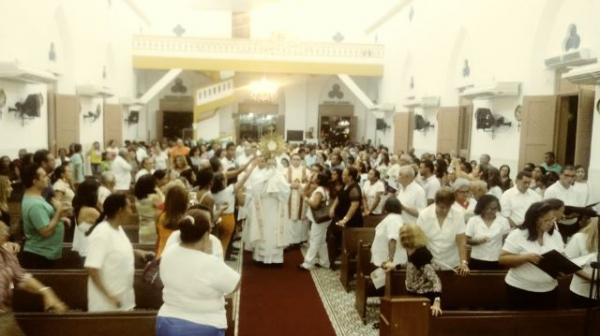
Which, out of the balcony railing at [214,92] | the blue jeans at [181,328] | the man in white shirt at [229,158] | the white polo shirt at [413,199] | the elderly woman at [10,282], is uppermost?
the balcony railing at [214,92]

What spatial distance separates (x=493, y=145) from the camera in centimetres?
1191

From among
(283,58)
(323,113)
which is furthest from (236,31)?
(323,113)

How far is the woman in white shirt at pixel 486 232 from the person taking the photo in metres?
5.30

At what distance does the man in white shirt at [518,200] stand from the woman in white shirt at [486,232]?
1513 millimetres

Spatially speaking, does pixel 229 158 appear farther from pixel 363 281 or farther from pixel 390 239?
pixel 390 239

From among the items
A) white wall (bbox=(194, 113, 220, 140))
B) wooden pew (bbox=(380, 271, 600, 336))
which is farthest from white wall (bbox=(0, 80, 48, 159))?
white wall (bbox=(194, 113, 220, 140))

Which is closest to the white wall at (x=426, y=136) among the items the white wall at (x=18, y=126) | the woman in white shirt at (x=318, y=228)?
the woman in white shirt at (x=318, y=228)

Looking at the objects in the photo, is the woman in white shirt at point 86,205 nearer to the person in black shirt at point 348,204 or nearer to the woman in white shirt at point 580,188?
the person in black shirt at point 348,204

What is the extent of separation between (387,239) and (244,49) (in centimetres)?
1498

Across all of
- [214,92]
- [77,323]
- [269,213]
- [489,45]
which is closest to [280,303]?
[269,213]

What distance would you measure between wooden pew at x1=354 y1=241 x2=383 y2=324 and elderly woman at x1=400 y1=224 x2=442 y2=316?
→ 1.56m

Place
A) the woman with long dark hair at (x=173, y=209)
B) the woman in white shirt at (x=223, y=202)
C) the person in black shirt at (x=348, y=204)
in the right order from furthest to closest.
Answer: the person in black shirt at (x=348, y=204), the woman in white shirt at (x=223, y=202), the woman with long dark hair at (x=173, y=209)

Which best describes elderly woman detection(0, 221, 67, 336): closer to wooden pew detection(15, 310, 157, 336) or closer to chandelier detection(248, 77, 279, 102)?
wooden pew detection(15, 310, 157, 336)

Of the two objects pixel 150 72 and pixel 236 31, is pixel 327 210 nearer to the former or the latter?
pixel 236 31
